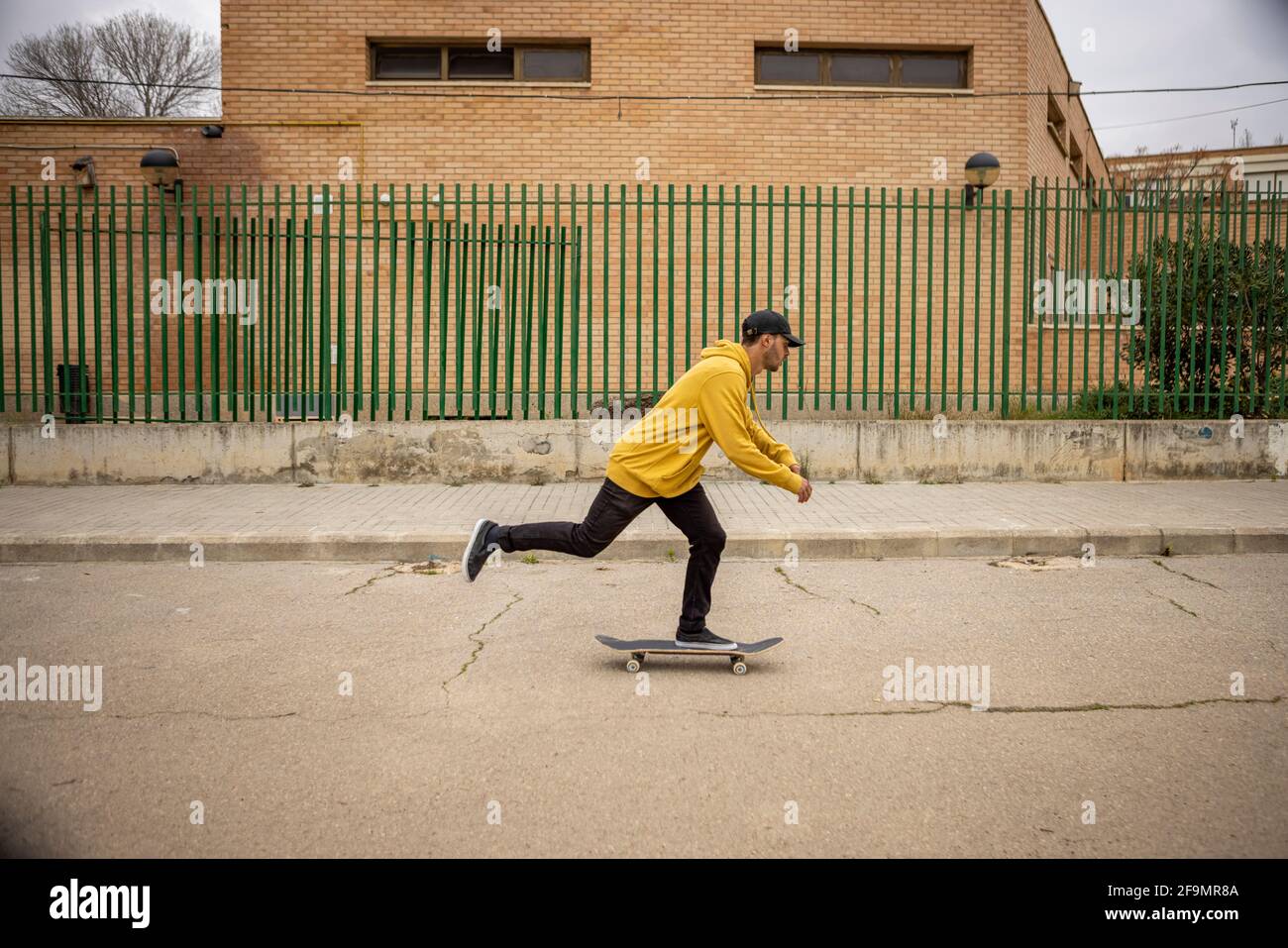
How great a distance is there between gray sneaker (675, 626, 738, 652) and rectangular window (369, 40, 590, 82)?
1213 centimetres

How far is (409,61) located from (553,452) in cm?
828

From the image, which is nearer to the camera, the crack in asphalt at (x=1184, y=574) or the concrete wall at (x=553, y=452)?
the crack in asphalt at (x=1184, y=574)

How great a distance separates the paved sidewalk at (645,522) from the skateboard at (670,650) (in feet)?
8.71

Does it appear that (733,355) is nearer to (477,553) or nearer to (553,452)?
(477,553)

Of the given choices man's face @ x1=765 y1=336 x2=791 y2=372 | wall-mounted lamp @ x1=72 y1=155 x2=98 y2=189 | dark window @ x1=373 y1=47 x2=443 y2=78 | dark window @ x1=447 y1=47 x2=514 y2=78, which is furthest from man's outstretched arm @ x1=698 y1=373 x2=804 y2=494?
wall-mounted lamp @ x1=72 y1=155 x2=98 y2=189

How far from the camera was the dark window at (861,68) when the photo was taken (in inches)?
574

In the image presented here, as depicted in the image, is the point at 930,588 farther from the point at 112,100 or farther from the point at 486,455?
the point at 112,100

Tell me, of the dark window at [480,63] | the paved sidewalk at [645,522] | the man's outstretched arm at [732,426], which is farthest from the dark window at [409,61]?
the man's outstretched arm at [732,426]

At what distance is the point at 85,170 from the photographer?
13.9 metres

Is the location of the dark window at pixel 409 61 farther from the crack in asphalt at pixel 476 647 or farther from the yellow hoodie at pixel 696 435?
the yellow hoodie at pixel 696 435

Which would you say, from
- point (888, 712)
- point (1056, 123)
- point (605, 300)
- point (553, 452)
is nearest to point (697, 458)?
point (888, 712)

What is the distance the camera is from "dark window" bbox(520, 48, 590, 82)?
1450 cm
